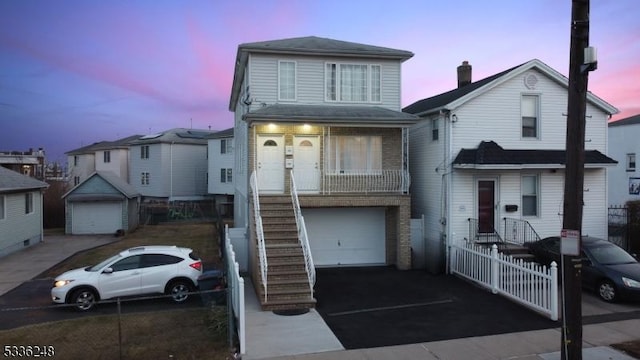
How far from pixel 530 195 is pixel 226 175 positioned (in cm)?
2817

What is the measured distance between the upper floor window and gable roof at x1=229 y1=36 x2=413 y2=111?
19.2 inches

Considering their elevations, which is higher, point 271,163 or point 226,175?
point 271,163

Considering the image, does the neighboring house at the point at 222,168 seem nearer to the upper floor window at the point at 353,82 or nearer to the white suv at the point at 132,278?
the upper floor window at the point at 353,82

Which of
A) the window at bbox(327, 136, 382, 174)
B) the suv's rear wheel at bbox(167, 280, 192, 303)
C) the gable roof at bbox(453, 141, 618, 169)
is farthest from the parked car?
the suv's rear wheel at bbox(167, 280, 192, 303)

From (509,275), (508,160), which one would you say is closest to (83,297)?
(509,275)

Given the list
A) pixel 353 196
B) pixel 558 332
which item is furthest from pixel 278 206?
pixel 558 332

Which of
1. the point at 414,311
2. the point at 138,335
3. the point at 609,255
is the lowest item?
the point at 138,335

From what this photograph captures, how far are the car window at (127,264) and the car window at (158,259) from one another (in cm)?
18

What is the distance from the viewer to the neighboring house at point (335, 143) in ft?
55.7

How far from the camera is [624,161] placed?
30.8 m

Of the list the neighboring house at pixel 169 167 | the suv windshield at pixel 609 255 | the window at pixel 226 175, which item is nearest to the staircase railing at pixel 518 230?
the suv windshield at pixel 609 255

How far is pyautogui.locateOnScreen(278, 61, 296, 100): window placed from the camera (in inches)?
698

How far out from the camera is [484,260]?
557 inches

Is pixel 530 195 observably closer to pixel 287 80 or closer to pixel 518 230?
pixel 518 230
